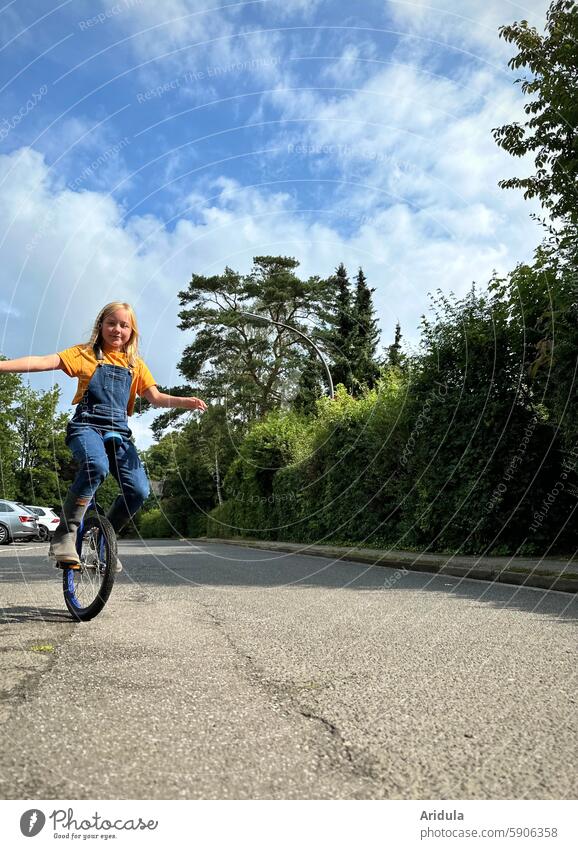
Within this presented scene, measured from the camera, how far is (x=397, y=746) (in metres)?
2.38

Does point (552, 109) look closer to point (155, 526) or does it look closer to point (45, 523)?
point (45, 523)

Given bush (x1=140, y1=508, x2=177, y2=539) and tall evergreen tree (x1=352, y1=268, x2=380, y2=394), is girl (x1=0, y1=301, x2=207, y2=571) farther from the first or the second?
bush (x1=140, y1=508, x2=177, y2=539)

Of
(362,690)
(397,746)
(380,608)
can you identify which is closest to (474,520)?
(380,608)

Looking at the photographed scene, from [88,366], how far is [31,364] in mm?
425

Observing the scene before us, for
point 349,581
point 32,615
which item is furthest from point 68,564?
point 349,581

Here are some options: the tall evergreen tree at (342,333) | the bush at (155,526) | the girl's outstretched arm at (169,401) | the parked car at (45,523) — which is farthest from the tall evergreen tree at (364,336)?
the girl's outstretched arm at (169,401)

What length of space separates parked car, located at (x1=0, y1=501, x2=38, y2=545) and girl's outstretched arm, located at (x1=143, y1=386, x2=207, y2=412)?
63.1 feet

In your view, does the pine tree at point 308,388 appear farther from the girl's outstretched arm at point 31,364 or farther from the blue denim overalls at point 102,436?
the girl's outstretched arm at point 31,364

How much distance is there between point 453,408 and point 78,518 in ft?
30.5

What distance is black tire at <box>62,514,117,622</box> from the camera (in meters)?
4.76

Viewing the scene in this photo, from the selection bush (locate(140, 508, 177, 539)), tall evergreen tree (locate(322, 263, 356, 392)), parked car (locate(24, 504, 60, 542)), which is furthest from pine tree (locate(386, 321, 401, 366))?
bush (locate(140, 508, 177, 539))

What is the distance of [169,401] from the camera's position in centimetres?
515

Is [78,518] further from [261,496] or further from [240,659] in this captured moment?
[261,496]

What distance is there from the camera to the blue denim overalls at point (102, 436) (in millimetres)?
4672
